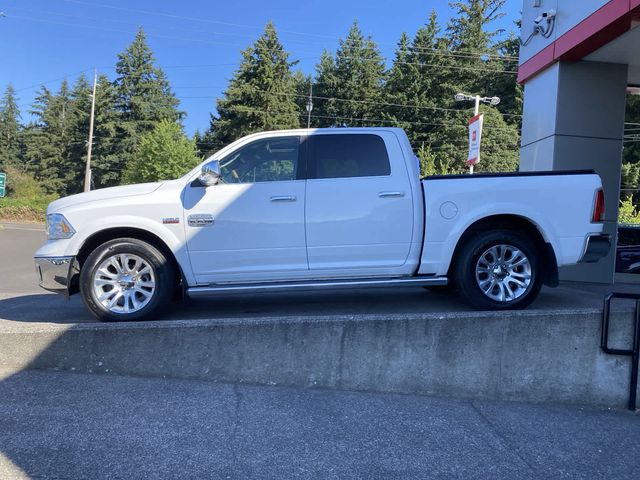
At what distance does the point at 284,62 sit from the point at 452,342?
52.7 meters

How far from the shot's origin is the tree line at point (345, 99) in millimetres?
49812

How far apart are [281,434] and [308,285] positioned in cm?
169

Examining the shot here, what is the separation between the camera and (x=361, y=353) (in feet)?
16.1

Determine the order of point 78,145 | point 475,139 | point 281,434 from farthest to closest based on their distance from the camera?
point 78,145, point 475,139, point 281,434

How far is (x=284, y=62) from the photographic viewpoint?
53906 millimetres

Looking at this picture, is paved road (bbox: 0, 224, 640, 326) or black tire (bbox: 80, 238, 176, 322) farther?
paved road (bbox: 0, 224, 640, 326)

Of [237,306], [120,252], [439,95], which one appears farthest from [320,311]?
[439,95]

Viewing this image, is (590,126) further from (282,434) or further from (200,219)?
(282,434)

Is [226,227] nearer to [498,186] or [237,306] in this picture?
[237,306]

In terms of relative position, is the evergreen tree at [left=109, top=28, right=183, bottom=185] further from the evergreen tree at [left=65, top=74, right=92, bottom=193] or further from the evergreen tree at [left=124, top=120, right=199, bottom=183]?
the evergreen tree at [left=124, top=120, right=199, bottom=183]

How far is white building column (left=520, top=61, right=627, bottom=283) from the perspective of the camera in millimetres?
8383

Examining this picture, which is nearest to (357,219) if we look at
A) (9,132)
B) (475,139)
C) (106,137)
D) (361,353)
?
(361,353)

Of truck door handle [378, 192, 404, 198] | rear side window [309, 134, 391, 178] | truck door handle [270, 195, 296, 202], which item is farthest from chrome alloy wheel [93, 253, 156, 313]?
truck door handle [378, 192, 404, 198]

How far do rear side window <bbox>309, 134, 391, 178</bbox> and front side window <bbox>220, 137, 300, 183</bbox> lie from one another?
0.69 ft
